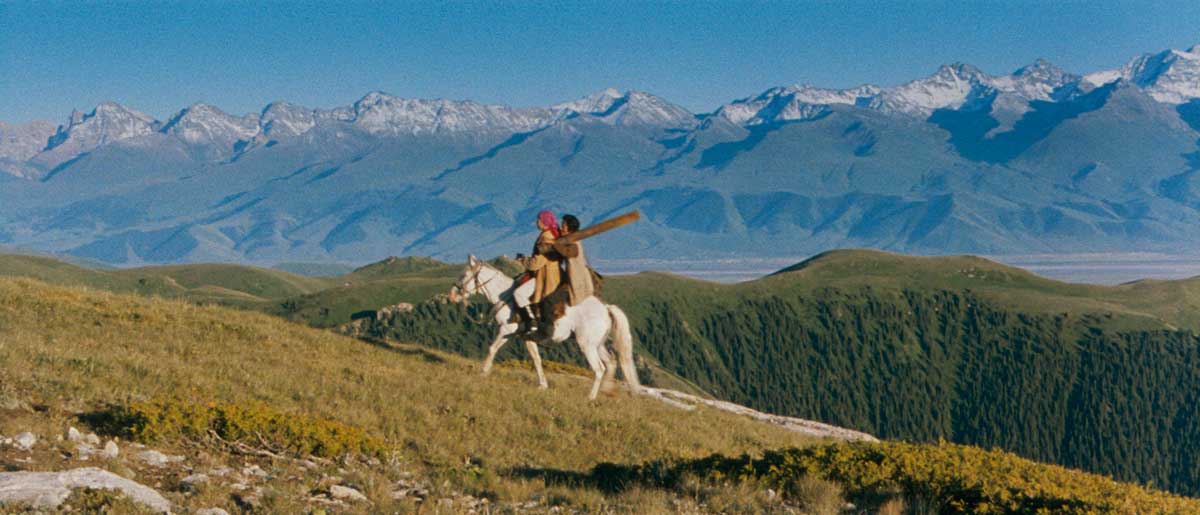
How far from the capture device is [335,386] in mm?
21031

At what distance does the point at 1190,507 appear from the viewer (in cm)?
1340

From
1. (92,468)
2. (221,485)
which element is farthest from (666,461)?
(92,468)

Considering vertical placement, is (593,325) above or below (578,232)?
below

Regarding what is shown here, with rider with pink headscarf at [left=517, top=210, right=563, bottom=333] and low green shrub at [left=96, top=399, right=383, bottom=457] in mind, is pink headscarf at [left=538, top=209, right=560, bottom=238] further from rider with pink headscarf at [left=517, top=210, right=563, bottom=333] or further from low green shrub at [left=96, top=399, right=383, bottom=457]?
low green shrub at [left=96, top=399, right=383, bottom=457]

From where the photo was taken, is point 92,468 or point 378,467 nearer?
point 92,468

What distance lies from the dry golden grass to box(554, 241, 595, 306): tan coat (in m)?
2.69

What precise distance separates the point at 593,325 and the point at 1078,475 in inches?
509

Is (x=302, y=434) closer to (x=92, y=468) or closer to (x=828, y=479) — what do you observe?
(x=92, y=468)

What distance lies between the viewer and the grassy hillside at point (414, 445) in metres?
13.5

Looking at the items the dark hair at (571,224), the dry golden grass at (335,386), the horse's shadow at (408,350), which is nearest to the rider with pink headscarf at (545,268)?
the dark hair at (571,224)

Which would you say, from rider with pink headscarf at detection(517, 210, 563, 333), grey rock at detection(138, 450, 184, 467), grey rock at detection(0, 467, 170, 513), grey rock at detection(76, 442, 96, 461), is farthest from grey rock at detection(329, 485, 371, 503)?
rider with pink headscarf at detection(517, 210, 563, 333)

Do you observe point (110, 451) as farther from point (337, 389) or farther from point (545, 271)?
point (545, 271)

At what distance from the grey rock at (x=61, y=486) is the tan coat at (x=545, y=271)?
49.1ft

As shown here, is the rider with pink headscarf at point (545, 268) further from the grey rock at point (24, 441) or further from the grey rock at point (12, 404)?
the grey rock at point (24, 441)
